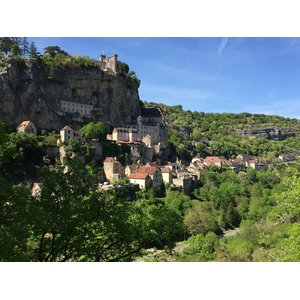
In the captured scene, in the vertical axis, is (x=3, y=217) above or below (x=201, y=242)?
above

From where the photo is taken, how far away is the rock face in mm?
28078

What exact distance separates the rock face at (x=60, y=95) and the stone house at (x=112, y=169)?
24.2 ft

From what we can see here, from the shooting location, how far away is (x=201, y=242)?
61.3ft

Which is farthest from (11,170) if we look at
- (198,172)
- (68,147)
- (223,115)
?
(223,115)

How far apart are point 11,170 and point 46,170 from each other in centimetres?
2100

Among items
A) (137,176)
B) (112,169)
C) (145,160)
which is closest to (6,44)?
(112,169)

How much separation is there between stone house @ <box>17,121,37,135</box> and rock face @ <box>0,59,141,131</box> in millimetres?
1230

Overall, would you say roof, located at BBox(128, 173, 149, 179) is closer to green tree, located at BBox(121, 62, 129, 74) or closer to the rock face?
the rock face

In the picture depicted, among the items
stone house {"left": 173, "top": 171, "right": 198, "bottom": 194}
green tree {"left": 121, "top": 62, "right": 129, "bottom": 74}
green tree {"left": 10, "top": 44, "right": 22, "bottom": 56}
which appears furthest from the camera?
green tree {"left": 121, "top": 62, "right": 129, "bottom": 74}

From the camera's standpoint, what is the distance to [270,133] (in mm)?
77062

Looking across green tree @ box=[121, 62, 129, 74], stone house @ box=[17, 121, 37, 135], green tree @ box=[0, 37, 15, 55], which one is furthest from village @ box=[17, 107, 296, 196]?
green tree @ box=[0, 37, 15, 55]

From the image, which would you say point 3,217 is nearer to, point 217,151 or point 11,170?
point 11,170

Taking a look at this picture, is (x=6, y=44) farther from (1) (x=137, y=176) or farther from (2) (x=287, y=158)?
(2) (x=287, y=158)

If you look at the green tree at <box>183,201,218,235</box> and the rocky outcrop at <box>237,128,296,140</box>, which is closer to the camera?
the green tree at <box>183,201,218,235</box>
